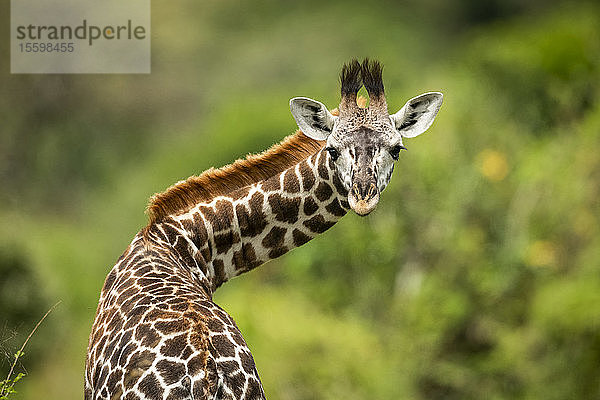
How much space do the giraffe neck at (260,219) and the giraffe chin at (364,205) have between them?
77 cm

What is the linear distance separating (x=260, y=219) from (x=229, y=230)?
0.31 m

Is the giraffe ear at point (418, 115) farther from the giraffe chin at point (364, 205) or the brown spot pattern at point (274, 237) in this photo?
the brown spot pattern at point (274, 237)

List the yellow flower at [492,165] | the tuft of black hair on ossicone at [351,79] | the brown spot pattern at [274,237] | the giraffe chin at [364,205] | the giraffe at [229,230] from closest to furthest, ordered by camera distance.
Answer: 1. the giraffe at [229,230]
2. the giraffe chin at [364,205]
3. the tuft of black hair on ossicone at [351,79]
4. the brown spot pattern at [274,237]
5. the yellow flower at [492,165]

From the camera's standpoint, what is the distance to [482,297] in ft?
76.4

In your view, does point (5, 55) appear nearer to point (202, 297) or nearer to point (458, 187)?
point (458, 187)

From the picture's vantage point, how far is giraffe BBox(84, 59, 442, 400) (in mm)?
7605

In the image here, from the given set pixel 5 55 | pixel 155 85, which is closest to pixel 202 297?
pixel 5 55

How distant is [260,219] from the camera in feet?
32.4

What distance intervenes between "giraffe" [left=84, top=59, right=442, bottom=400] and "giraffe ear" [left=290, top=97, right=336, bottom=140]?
1 cm

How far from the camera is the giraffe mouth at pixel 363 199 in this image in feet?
28.7

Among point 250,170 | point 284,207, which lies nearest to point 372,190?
point 284,207

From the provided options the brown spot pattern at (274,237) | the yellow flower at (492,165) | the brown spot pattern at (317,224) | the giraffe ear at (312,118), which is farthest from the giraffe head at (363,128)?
the yellow flower at (492,165)

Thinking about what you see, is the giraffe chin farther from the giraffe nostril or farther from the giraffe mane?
the giraffe mane

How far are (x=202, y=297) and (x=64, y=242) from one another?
22.1 metres
